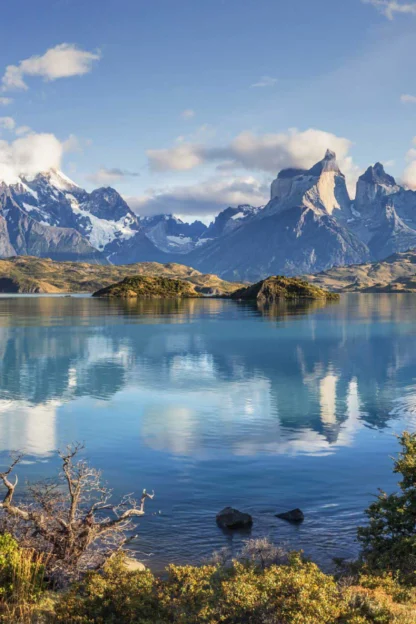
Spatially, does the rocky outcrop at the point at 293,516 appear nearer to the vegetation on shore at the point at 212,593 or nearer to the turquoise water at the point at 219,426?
the turquoise water at the point at 219,426

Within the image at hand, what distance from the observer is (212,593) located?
2073cm

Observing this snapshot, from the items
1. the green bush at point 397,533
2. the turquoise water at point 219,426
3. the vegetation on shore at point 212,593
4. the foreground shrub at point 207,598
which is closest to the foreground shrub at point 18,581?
the vegetation on shore at point 212,593

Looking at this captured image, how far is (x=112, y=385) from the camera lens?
82.2 meters

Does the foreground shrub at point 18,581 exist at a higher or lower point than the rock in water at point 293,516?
higher

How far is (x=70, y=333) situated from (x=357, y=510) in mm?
128627

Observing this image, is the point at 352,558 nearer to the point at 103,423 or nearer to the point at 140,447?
the point at 140,447

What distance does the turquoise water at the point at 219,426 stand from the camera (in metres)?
33.8

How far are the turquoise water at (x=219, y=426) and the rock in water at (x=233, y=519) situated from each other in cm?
64

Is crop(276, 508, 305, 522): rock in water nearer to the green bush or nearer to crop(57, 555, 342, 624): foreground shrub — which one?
the green bush

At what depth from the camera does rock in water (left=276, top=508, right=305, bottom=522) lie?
1297 inches

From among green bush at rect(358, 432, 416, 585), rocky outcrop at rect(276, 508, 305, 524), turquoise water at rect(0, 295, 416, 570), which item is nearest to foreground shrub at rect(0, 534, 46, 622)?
turquoise water at rect(0, 295, 416, 570)

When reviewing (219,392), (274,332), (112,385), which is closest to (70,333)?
(274,332)

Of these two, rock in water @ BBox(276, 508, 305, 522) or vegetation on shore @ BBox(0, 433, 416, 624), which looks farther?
rock in water @ BBox(276, 508, 305, 522)

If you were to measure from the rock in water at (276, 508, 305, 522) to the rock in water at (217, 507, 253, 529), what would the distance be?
1.99 metres
